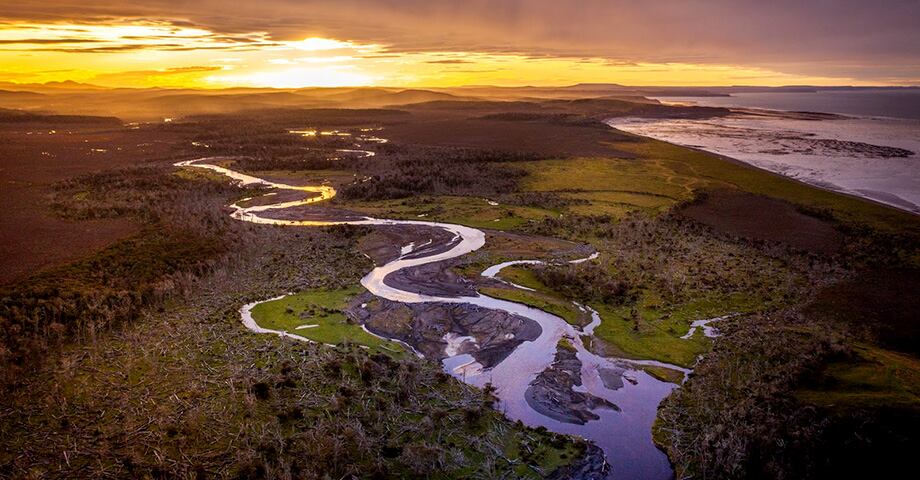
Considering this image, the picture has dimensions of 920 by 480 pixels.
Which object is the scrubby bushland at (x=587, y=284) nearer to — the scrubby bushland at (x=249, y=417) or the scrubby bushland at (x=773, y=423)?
the scrubby bushland at (x=773, y=423)

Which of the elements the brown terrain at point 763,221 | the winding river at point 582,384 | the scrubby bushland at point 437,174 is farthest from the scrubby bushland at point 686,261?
the scrubby bushland at point 437,174

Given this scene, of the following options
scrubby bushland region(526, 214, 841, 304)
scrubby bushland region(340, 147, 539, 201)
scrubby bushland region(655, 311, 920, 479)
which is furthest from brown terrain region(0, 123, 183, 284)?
scrubby bushland region(655, 311, 920, 479)

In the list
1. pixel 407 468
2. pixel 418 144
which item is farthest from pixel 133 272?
pixel 418 144

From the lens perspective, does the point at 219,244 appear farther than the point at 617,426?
Yes

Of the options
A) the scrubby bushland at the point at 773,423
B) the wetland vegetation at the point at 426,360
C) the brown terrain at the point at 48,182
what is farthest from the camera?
the brown terrain at the point at 48,182

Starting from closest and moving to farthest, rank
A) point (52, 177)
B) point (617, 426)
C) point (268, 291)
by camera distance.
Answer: point (617, 426) → point (268, 291) → point (52, 177)

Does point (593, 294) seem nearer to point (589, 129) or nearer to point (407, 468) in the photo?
point (407, 468)

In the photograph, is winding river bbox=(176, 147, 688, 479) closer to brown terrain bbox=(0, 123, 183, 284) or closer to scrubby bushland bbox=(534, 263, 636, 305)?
scrubby bushland bbox=(534, 263, 636, 305)
